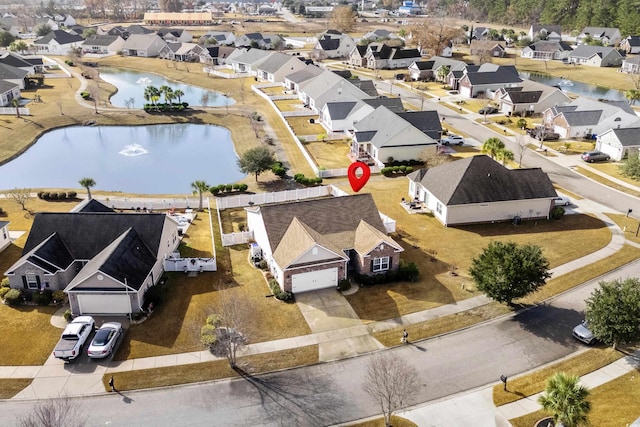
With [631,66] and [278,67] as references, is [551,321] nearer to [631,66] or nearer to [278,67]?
[278,67]

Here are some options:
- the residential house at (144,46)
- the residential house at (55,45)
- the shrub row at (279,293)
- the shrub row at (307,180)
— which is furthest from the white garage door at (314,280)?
the residential house at (55,45)

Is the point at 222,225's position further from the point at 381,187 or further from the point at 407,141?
the point at 407,141

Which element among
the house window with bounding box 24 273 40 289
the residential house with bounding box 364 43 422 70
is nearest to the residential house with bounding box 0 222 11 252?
the house window with bounding box 24 273 40 289

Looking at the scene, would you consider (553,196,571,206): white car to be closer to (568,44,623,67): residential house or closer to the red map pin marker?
the red map pin marker

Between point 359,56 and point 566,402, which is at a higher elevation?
point 359,56

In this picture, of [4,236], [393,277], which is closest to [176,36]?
[4,236]

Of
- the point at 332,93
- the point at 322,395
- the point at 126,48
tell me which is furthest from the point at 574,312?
the point at 126,48
